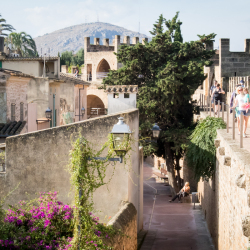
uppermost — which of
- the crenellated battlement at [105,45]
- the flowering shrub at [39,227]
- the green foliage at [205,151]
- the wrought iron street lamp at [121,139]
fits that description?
the crenellated battlement at [105,45]

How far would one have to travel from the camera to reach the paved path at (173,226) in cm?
1495

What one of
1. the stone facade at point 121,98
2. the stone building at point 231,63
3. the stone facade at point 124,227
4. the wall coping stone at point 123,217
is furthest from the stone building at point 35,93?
the stone building at point 231,63

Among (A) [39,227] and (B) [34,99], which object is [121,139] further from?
(B) [34,99]

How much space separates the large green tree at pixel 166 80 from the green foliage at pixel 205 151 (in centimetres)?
796

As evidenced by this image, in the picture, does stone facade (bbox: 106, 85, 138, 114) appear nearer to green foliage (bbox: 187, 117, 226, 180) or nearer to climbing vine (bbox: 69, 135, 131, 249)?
green foliage (bbox: 187, 117, 226, 180)

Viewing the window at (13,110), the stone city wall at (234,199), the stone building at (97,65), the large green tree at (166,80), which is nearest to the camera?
→ the stone city wall at (234,199)

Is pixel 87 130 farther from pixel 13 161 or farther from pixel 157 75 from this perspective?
pixel 157 75

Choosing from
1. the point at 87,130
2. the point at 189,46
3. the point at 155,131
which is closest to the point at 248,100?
the point at 87,130

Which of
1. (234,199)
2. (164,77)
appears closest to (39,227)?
Result: (234,199)

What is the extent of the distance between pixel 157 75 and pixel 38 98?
6.91m

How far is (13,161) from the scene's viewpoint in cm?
1162

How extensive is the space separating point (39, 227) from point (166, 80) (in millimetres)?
17111

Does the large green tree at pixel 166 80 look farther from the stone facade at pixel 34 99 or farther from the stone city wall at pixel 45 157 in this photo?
the stone city wall at pixel 45 157

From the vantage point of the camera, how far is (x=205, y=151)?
15336mm
